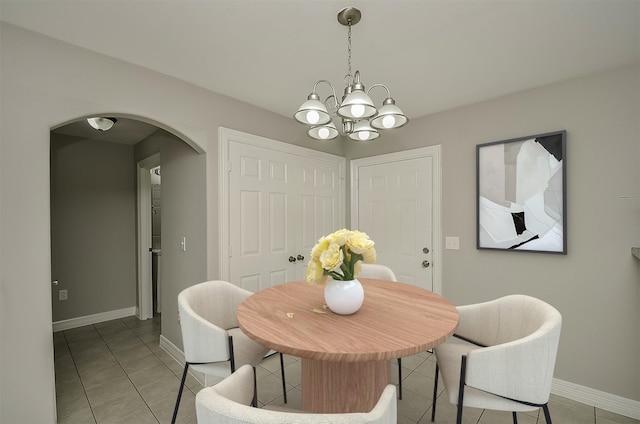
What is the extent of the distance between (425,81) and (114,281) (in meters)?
4.34

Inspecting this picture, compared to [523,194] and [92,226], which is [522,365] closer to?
[523,194]

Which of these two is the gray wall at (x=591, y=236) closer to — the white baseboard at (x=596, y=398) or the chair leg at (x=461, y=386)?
the white baseboard at (x=596, y=398)

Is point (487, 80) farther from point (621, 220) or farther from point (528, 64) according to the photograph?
point (621, 220)

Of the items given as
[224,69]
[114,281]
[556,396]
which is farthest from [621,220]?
[114,281]

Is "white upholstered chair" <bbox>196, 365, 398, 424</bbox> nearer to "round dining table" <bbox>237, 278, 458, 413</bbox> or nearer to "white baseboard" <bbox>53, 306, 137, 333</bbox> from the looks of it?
"round dining table" <bbox>237, 278, 458, 413</bbox>

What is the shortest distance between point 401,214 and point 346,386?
6.91 ft

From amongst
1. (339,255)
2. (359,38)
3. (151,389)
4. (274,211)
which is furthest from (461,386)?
(151,389)

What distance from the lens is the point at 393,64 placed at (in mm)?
1978

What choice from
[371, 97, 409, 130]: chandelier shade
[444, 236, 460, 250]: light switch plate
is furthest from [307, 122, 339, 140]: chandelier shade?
[444, 236, 460, 250]: light switch plate

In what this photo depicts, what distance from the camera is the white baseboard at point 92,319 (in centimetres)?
338

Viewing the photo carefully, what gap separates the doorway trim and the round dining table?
281cm

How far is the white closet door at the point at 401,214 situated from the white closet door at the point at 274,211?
0.45m

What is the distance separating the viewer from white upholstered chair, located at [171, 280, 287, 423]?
4.66ft

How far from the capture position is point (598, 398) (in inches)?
80.7
